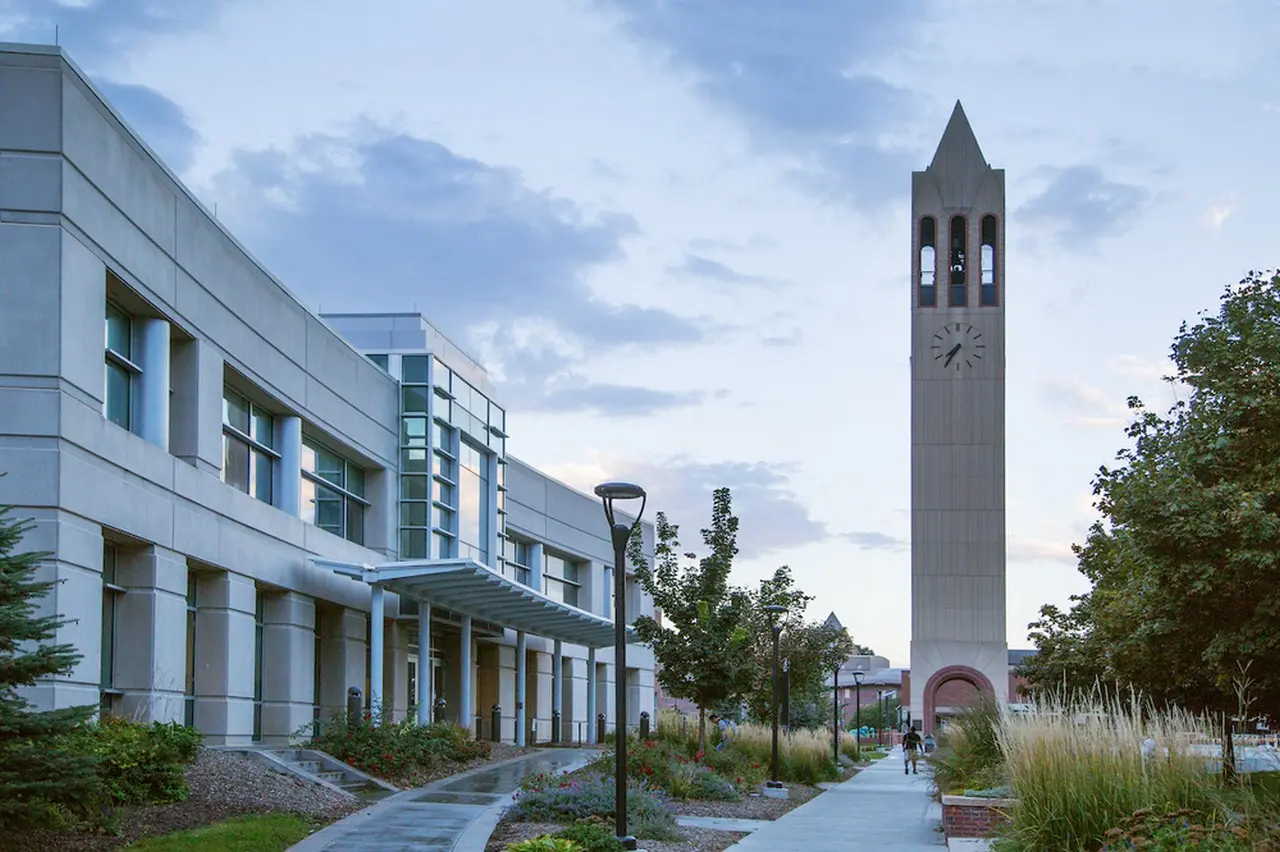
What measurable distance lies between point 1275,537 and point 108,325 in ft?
51.2

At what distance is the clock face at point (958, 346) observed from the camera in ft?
194

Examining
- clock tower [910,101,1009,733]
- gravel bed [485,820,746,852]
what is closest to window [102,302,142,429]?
gravel bed [485,820,746,852]

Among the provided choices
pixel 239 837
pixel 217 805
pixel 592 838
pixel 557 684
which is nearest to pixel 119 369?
pixel 217 805

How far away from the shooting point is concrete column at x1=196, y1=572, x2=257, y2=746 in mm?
24750

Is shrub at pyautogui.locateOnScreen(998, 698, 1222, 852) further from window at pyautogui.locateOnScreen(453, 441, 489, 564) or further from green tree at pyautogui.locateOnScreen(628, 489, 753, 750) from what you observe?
window at pyautogui.locateOnScreen(453, 441, 489, 564)

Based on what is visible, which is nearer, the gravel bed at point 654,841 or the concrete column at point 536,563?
the gravel bed at point 654,841

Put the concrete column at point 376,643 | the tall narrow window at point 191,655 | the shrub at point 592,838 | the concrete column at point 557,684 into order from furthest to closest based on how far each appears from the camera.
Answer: the concrete column at point 557,684, the concrete column at point 376,643, the tall narrow window at point 191,655, the shrub at point 592,838

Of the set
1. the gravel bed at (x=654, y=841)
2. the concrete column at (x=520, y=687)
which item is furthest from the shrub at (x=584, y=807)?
the concrete column at (x=520, y=687)

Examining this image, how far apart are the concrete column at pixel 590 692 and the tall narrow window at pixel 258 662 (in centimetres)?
2389

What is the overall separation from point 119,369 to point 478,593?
44.6 ft

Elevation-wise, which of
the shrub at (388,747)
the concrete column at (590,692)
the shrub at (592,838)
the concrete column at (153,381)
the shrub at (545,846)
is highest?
→ the concrete column at (153,381)

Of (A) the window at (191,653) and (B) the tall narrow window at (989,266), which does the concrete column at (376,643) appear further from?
(B) the tall narrow window at (989,266)

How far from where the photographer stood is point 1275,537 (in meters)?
19.1

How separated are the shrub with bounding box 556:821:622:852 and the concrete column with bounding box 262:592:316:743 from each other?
13.7 m
